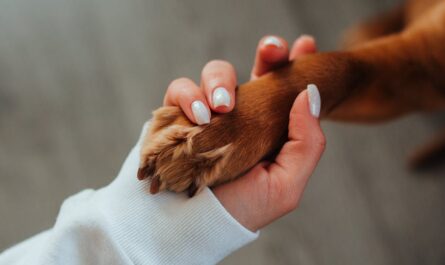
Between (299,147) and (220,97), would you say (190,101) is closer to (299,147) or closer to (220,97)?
(220,97)

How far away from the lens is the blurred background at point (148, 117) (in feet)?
4.53

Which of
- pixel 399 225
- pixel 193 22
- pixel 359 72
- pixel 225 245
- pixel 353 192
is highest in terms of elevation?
pixel 193 22

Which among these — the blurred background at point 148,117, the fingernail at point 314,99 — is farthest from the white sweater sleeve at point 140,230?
the blurred background at point 148,117

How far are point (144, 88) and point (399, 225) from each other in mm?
947

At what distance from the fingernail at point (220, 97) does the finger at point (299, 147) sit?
0.12m

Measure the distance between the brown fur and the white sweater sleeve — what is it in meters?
0.04

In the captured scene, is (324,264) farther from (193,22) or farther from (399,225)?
(193,22)

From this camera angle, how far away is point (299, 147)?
2.52 ft

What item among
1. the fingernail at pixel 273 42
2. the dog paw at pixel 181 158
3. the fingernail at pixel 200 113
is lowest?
the dog paw at pixel 181 158

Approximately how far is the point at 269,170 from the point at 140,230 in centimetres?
25

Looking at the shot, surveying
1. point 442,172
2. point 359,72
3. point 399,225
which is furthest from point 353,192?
point 359,72

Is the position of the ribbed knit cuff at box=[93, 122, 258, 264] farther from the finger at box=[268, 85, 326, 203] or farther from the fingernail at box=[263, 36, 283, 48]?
the fingernail at box=[263, 36, 283, 48]

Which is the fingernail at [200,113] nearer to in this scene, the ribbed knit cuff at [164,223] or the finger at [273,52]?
the ribbed knit cuff at [164,223]

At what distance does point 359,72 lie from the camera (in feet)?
2.91
